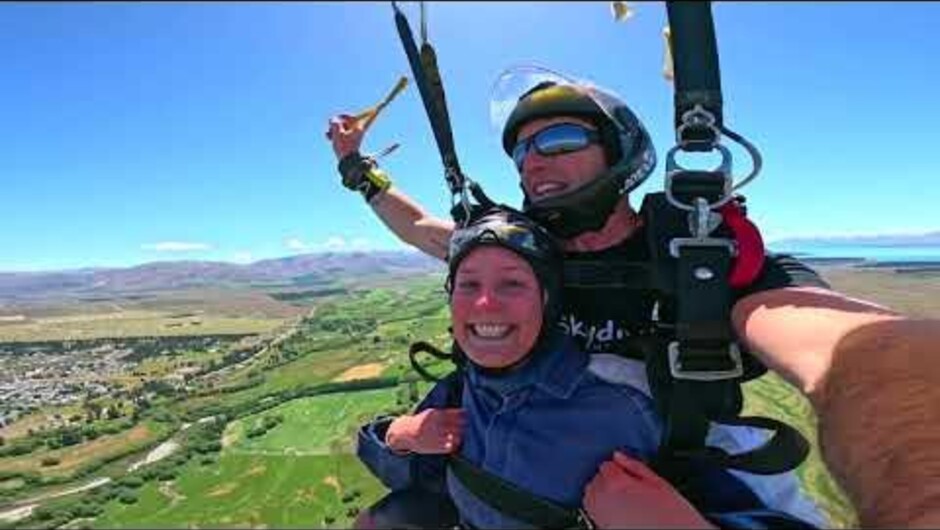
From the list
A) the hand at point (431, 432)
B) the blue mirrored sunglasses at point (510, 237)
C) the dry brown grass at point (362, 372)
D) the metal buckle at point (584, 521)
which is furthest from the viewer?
the dry brown grass at point (362, 372)

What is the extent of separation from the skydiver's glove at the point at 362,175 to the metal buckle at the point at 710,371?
1571mm

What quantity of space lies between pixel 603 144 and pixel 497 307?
56 centimetres

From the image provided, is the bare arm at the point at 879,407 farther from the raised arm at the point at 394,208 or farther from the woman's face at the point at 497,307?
the raised arm at the point at 394,208

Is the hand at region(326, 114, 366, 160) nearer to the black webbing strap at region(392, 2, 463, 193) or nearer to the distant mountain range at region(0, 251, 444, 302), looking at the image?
the black webbing strap at region(392, 2, 463, 193)

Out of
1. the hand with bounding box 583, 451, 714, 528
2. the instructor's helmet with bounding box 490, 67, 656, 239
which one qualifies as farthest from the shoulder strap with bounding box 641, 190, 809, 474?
the instructor's helmet with bounding box 490, 67, 656, 239

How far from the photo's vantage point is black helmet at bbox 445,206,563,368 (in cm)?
166

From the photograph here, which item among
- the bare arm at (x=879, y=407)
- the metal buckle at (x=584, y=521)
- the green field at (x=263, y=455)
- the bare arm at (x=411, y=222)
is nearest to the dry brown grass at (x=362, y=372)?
the green field at (x=263, y=455)

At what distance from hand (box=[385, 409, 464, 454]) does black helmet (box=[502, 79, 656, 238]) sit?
0.51 m

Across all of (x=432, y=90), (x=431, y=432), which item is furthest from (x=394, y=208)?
(x=431, y=432)

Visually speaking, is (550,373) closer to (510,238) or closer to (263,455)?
(510,238)

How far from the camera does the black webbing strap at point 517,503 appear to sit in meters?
1.47

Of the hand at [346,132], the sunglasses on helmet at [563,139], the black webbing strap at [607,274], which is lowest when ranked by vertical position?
the black webbing strap at [607,274]

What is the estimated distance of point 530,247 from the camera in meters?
1.67

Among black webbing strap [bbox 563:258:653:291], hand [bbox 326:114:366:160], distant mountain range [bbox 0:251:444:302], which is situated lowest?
black webbing strap [bbox 563:258:653:291]
